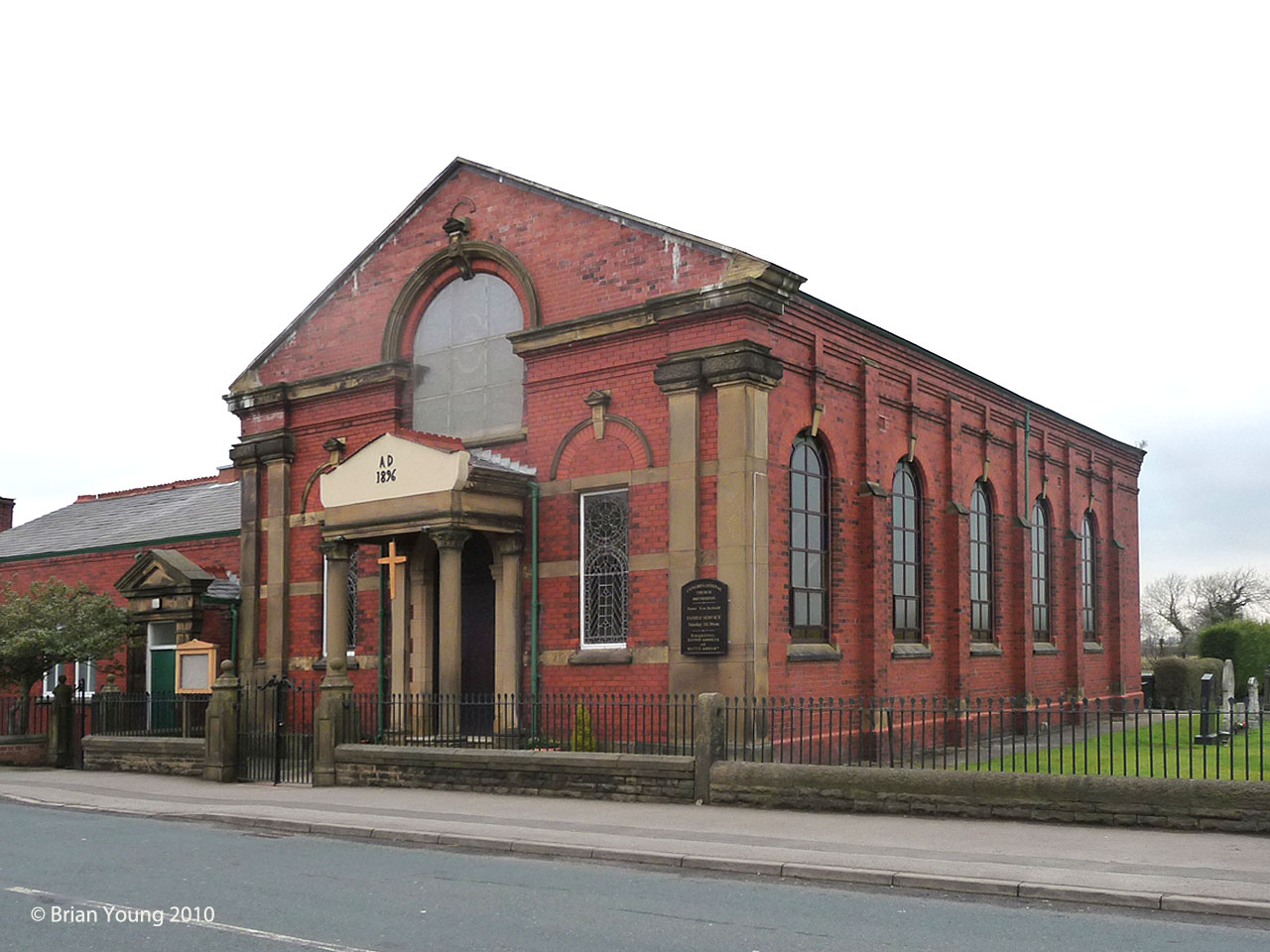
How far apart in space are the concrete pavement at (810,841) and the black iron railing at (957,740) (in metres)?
1.14

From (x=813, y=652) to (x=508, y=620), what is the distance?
4.66m

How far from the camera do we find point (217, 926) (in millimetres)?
8586

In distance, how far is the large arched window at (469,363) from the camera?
20719 millimetres

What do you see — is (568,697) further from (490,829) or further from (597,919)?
(597,919)

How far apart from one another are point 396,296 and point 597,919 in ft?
50.4

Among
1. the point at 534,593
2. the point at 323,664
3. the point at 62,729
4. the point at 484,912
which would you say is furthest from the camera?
the point at 62,729

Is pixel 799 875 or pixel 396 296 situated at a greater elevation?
pixel 396 296

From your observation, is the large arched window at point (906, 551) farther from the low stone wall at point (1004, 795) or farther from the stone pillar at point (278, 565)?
the stone pillar at point (278, 565)

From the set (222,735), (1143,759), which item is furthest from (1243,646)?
(222,735)

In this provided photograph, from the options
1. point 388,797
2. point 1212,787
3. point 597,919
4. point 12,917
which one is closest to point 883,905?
point 597,919

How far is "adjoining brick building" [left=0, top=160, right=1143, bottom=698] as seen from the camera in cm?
1780

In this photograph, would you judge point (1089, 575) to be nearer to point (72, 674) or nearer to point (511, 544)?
point (511, 544)

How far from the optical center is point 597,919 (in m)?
8.80

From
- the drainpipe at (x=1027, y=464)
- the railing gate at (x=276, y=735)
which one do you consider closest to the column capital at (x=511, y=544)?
the railing gate at (x=276, y=735)
